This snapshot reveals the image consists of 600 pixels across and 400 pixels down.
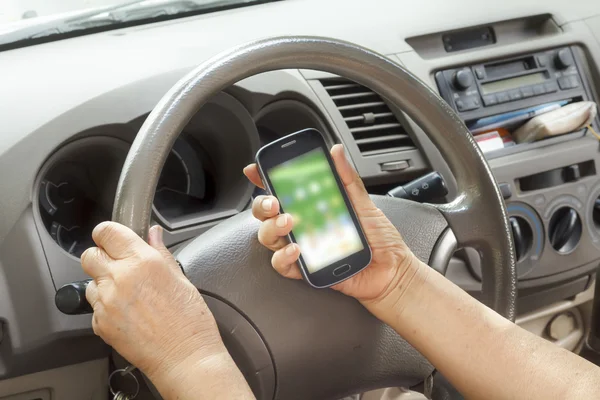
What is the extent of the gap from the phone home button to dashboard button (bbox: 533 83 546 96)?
27.4 inches

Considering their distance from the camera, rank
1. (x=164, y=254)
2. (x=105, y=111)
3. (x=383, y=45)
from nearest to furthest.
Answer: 1. (x=164, y=254)
2. (x=105, y=111)
3. (x=383, y=45)

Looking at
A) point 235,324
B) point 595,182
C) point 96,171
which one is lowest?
point 595,182

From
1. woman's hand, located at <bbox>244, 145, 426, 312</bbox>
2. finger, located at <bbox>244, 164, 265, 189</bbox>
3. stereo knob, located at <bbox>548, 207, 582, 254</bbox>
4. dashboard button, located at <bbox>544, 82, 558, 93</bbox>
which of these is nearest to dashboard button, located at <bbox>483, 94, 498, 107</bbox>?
dashboard button, located at <bbox>544, 82, 558, 93</bbox>

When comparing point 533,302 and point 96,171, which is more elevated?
point 96,171

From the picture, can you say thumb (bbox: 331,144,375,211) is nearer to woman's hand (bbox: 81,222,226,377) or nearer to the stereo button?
woman's hand (bbox: 81,222,226,377)

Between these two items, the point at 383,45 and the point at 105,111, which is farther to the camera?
the point at 383,45

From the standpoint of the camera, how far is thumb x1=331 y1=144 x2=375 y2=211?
734 millimetres

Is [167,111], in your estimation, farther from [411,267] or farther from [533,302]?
[533,302]

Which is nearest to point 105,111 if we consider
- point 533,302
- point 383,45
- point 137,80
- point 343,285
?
point 137,80

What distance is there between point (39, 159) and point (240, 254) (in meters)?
0.29

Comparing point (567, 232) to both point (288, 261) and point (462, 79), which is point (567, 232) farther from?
point (288, 261)

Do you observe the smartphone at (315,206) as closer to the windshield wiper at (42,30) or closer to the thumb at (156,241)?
the thumb at (156,241)

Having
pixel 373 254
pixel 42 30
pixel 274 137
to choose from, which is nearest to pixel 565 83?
pixel 274 137

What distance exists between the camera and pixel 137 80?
900 mm
